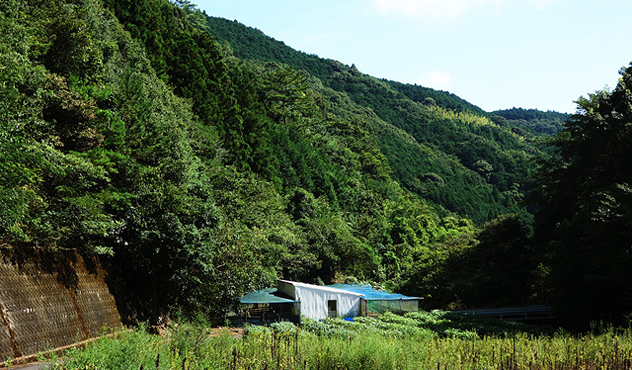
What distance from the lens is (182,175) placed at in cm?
2177

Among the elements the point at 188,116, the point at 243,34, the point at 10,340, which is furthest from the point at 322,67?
the point at 10,340

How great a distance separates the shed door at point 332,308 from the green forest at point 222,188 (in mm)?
4074

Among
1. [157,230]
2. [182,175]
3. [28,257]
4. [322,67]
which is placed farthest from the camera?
[322,67]

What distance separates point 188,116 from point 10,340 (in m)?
29.4

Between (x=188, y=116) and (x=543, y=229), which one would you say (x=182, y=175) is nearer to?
(x=188, y=116)

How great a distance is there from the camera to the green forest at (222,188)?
16297mm

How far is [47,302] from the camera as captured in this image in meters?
13.6

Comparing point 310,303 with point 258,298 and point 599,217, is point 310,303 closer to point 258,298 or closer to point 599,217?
point 258,298

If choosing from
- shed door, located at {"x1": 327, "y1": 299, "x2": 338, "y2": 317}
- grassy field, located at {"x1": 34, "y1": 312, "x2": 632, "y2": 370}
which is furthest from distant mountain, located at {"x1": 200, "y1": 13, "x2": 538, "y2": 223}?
grassy field, located at {"x1": 34, "y1": 312, "x2": 632, "y2": 370}

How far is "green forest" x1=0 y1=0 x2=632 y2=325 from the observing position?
1630 cm

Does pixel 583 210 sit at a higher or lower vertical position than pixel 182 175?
lower

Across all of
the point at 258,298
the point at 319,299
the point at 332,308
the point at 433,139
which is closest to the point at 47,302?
the point at 258,298

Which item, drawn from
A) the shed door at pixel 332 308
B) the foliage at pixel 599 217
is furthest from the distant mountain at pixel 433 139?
the shed door at pixel 332 308

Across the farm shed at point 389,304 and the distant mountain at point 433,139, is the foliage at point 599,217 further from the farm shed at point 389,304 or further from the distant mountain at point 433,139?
the distant mountain at point 433,139
